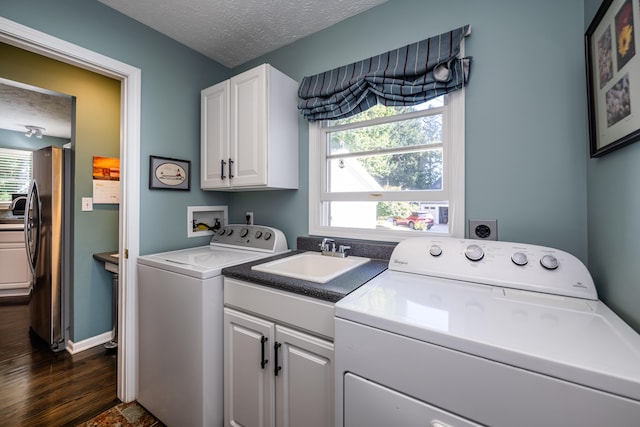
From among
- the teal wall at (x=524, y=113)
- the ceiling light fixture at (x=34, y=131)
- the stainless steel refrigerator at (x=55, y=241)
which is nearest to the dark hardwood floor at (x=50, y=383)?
the stainless steel refrigerator at (x=55, y=241)

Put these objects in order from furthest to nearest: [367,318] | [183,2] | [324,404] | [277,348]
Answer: [183,2] → [277,348] → [324,404] → [367,318]

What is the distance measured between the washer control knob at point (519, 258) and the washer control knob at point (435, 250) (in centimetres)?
27

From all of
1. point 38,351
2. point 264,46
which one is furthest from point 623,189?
point 38,351

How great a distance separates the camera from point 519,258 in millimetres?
1094

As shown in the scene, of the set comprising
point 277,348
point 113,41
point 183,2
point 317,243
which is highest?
point 183,2

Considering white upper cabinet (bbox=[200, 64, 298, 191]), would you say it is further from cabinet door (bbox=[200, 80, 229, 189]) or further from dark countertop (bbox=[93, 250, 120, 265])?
dark countertop (bbox=[93, 250, 120, 265])

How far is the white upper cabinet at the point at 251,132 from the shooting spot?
1.78 m

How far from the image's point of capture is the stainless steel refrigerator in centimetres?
226

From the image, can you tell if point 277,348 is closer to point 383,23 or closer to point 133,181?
point 133,181

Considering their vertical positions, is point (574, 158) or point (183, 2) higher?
point (183, 2)

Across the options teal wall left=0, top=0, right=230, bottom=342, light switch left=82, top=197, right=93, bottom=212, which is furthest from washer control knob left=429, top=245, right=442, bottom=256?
light switch left=82, top=197, right=93, bottom=212

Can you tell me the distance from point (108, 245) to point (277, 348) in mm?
2146

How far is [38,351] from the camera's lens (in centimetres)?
228

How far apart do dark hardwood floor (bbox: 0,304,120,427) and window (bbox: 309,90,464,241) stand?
1.77 metres
